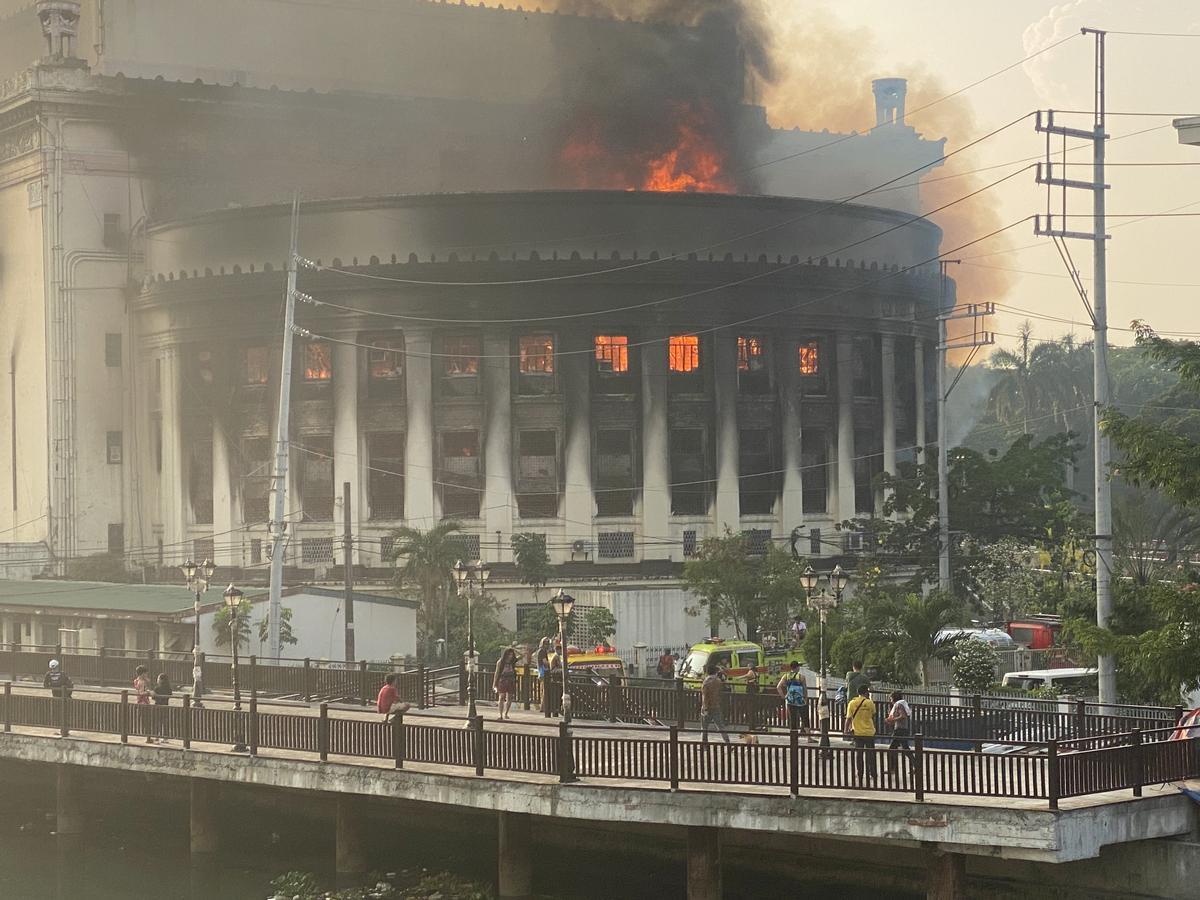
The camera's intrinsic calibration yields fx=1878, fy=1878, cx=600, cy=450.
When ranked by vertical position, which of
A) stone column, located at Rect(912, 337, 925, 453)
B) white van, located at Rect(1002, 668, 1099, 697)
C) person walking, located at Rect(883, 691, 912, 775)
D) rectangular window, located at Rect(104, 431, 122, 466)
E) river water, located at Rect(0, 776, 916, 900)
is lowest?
river water, located at Rect(0, 776, 916, 900)

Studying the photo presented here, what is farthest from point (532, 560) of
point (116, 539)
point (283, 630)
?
point (116, 539)

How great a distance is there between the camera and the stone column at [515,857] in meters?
34.2

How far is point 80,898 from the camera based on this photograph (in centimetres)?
3869

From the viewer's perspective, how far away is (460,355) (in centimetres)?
8319

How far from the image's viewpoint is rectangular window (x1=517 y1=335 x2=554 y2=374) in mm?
82625

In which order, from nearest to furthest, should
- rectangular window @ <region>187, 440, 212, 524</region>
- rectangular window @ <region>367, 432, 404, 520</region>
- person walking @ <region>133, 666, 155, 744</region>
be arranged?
person walking @ <region>133, 666, 155, 744</region>
rectangular window @ <region>367, 432, 404, 520</region>
rectangular window @ <region>187, 440, 212, 524</region>

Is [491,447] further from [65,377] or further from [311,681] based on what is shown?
[311,681]

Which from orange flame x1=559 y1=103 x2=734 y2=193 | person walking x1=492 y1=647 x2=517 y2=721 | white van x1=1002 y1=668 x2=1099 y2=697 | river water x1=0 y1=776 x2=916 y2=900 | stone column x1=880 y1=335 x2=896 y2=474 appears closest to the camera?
river water x1=0 y1=776 x2=916 y2=900

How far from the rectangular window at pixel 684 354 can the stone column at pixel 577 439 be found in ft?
12.0

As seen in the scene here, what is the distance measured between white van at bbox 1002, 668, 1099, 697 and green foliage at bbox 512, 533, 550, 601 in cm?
2910

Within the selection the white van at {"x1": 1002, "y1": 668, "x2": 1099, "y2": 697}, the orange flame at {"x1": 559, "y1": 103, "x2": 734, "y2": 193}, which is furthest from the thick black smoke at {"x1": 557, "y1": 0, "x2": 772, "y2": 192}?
the white van at {"x1": 1002, "y1": 668, "x2": 1099, "y2": 697}

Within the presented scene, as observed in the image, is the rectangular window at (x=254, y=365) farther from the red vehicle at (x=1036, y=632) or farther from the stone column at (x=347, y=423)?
the red vehicle at (x=1036, y=632)

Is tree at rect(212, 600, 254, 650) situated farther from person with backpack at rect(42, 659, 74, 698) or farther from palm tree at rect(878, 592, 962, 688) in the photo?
palm tree at rect(878, 592, 962, 688)

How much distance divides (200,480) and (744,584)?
3429 centimetres
